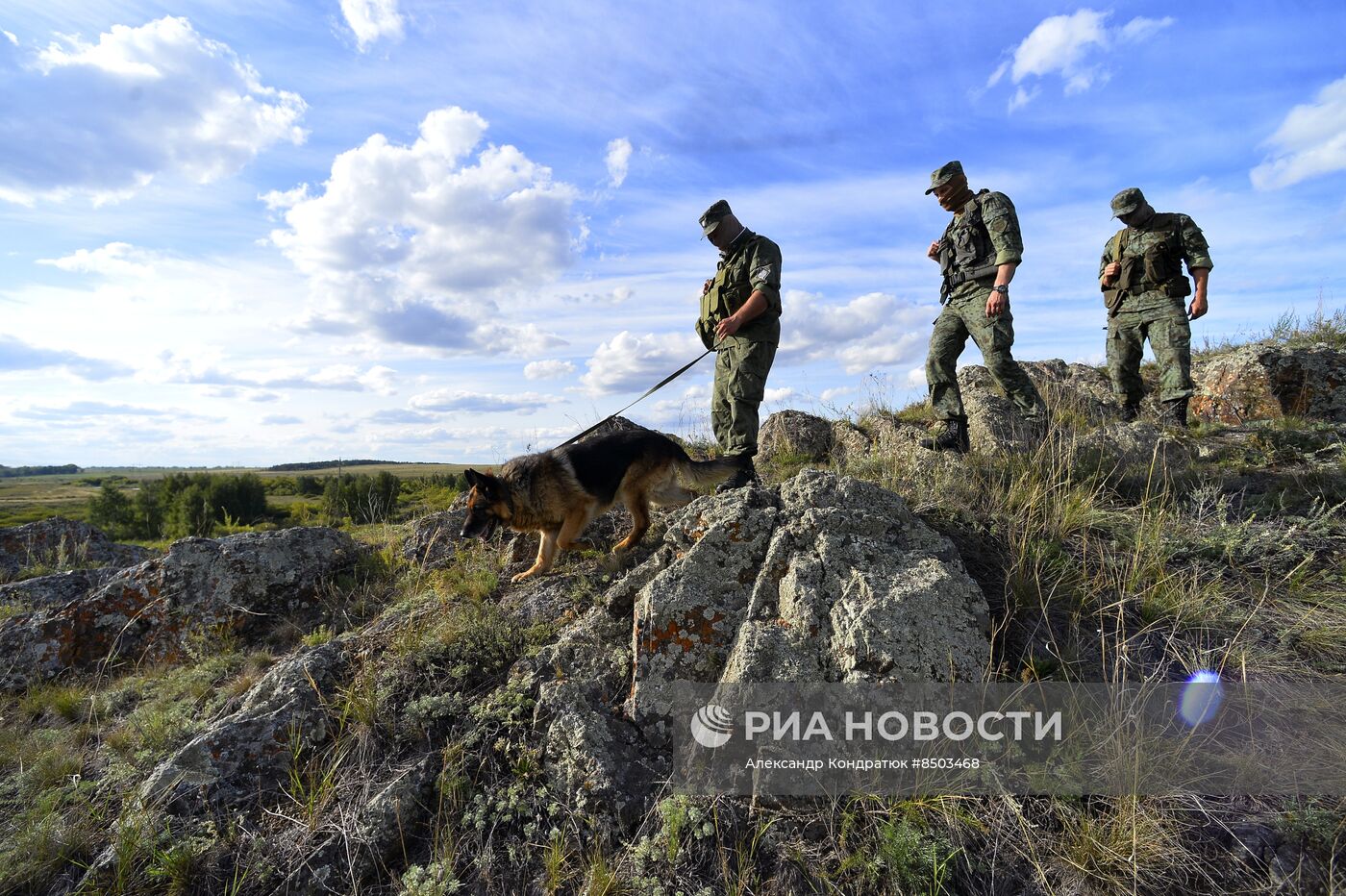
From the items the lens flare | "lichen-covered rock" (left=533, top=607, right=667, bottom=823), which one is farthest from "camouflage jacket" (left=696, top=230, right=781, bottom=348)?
the lens flare

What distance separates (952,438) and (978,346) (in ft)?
3.05

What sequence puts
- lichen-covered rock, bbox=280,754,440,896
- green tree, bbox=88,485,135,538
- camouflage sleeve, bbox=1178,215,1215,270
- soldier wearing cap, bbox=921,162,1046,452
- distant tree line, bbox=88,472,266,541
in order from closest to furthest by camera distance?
lichen-covered rock, bbox=280,754,440,896
soldier wearing cap, bbox=921,162,1046,452
camouflage sleeve, bbox=1178,215,1215,270
distant tree line, bbox=88,472,266,541
green tree, bbox=88,485,135,538

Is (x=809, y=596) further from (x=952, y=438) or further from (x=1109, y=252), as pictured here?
(x=1109, y=252)

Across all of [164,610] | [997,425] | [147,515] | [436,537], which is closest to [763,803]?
[436,537]

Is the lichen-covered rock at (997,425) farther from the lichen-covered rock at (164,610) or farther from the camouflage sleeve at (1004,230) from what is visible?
the lichen-covered rock at (164,610)

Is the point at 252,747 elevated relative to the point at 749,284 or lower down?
lower down

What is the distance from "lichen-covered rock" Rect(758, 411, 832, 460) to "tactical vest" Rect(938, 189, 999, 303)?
7.96 feet

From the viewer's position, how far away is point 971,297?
5.79m

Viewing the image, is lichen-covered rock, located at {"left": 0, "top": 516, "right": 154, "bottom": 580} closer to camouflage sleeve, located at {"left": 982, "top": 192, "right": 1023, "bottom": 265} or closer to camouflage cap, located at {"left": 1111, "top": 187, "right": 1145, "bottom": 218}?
camouflage sleeve, located at {"left": 982, "top": 192, "right": 1023, "bottom": 265}

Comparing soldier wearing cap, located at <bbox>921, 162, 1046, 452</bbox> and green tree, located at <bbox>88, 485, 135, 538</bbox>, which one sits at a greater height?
soldier wearing cap, located at <bbox>921, 162, 1046, 452</bbox>

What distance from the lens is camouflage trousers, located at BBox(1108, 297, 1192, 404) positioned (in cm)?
721

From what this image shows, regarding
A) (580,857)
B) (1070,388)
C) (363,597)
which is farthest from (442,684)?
(1070,388)

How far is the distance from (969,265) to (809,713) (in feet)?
16.0

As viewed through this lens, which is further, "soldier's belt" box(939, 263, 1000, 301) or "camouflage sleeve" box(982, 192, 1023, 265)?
"soldier's belt" box(939, 263, 1000, 301)
